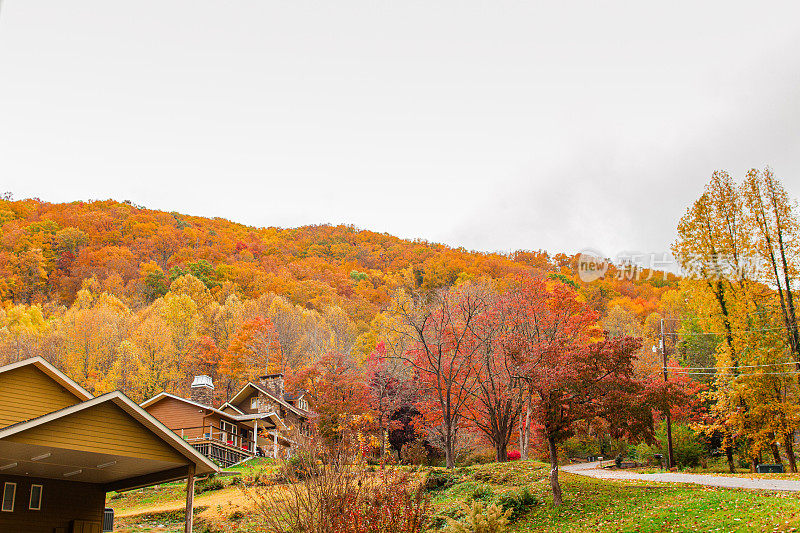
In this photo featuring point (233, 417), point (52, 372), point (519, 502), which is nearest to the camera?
point (52, 372)

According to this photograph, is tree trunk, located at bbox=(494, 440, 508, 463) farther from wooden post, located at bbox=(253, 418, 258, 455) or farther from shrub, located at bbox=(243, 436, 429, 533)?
shrub, located at bbox=(243, 436, 429, 533)

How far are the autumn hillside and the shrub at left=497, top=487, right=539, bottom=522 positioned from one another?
3248 cm

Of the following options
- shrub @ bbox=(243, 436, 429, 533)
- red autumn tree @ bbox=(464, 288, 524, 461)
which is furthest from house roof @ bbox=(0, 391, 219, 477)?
red autumn tree @ bbox=(464, 288, 524, 461)

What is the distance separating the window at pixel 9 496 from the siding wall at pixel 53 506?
3.3 inches

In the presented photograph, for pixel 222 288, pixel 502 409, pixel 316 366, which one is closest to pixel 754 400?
pixel 502 409

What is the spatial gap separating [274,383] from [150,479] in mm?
29676

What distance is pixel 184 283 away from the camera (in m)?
67.0

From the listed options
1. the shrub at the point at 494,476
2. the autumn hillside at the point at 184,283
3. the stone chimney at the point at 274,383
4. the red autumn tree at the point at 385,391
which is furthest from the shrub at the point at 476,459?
the autumn hillside at the point at 184,283

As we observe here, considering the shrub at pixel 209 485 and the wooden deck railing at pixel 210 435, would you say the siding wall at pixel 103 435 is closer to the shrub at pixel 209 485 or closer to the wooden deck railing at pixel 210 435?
the shrub at pixel 209 485

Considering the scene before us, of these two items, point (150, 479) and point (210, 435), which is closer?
point (150, 479)

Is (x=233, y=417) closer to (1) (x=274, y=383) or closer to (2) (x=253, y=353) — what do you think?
(1) (x=274, y=383)

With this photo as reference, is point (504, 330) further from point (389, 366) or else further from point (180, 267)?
point (180, 267)

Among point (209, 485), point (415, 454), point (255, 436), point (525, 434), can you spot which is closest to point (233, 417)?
point (255, 436)

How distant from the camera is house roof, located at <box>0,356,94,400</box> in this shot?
1639 cm
